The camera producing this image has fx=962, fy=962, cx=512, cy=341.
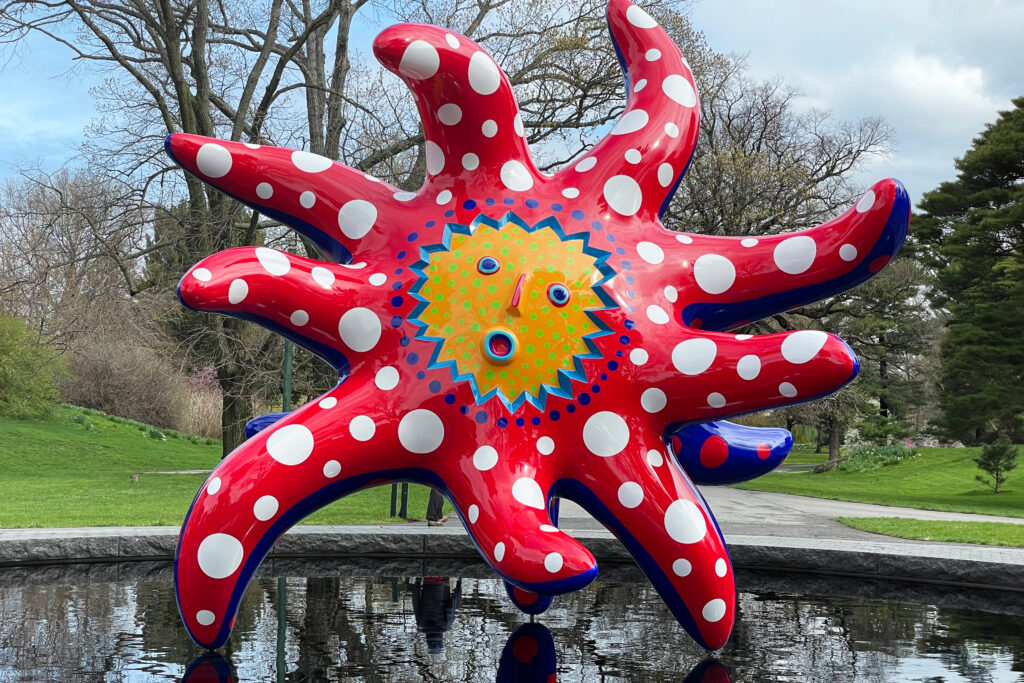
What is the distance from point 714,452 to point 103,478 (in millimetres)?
17455

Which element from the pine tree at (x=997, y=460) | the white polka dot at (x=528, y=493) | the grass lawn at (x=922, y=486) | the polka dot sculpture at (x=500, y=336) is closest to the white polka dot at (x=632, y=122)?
the polka dot sculpture at (x=500, y=336)

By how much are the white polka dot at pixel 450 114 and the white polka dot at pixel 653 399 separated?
1.68 metres

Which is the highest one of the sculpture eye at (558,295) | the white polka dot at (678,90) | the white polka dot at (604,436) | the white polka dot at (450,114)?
the white polka dot at (678,90)

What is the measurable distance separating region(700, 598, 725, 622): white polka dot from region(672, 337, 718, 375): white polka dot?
1072 millimetres

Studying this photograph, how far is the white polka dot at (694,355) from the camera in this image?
14.9ft

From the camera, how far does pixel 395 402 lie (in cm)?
458

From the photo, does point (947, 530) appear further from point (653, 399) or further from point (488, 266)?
point (488, 266)

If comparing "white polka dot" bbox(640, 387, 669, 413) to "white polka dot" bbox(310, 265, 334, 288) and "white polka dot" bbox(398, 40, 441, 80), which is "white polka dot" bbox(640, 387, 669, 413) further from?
"white polka dot" bbox(398, 40, 441, 80)

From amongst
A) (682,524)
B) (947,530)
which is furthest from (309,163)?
(947,530)

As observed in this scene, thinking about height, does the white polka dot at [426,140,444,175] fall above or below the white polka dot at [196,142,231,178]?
above

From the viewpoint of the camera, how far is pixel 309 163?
4988mm

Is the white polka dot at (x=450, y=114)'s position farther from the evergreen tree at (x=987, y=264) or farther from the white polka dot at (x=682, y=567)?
the evergreen tree at (x=987, y=264)

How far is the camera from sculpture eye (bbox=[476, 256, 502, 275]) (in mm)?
4656

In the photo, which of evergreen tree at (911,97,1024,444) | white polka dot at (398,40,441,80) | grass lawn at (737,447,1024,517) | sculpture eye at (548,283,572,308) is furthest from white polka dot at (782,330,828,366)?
evergreen tree at (911,97,1024,444)
